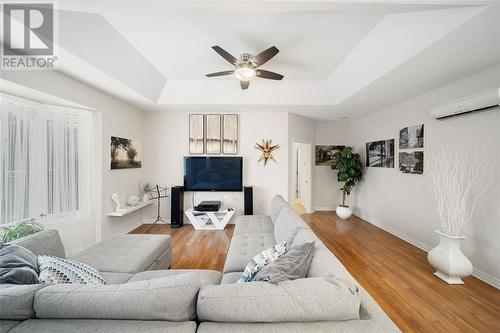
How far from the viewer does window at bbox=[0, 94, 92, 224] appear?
89.9 inches

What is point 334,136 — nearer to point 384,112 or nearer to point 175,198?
point 384,112

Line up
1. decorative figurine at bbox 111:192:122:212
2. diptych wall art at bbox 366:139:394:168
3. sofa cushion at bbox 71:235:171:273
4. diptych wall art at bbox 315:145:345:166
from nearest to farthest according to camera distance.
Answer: sofa cushion at bbox 71:235:171:273 → decorative figurine at bbox 111:192:122:212 → diptych wall art at bbox 366:139:394:168 → diptych wall art at bbox 315:145:345:166

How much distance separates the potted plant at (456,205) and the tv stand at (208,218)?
3.17m

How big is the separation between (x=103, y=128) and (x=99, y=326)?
3.31 m

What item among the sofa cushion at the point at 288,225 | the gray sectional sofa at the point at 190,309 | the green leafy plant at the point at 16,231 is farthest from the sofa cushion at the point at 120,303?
the green leafy plant at the point at 16,231

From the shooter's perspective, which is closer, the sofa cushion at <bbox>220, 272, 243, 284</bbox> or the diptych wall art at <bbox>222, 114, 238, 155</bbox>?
the sofa cushion at <bbox>220, 272, 243, 284</bbox>

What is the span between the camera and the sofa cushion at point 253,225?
277 cm

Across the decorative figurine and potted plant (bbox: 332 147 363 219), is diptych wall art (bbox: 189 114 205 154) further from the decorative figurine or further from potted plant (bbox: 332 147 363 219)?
potted plant (bbox: 332 147 363 219)

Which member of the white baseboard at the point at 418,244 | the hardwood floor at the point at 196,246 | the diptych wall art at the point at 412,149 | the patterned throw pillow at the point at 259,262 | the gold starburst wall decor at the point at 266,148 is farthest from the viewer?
the gold starburst wall decor at the point at 266,148

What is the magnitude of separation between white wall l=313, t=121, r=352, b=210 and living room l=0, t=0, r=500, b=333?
841 millimetres

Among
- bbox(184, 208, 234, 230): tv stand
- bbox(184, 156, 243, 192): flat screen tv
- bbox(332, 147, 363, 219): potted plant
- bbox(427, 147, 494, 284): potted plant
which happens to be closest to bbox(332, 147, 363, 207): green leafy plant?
bbox(332, 147, 363, 219): potted plant

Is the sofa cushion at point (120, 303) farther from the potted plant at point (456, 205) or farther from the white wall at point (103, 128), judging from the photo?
the potted plant at point (456, 205)

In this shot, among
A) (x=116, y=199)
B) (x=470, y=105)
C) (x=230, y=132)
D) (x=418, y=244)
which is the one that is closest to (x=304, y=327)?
(x=470, y=105)

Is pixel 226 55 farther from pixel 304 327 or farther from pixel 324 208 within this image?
pixel 324 208
